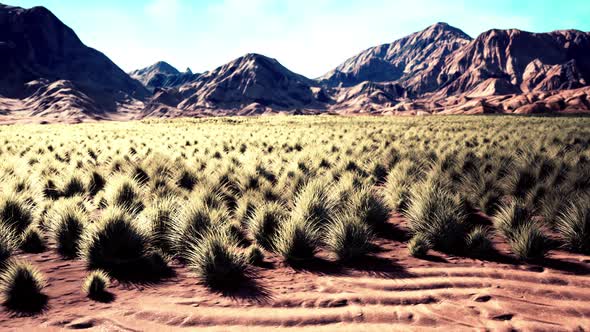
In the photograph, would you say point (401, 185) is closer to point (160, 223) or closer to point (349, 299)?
point (349, 299)

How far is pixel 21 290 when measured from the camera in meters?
3.78

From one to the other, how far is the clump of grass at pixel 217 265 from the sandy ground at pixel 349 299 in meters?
0.15

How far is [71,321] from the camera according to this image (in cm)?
348

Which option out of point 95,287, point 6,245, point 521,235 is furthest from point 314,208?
point 6,245

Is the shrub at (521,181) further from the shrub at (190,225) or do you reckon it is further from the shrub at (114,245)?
the shrub at (114,245)

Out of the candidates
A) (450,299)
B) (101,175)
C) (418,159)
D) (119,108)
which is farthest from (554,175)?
(119,108)

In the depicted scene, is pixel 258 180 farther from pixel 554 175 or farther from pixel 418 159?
pixel 554 175

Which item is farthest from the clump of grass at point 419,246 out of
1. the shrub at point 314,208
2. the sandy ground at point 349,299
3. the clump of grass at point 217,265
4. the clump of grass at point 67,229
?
the clump of grass at point 67,229

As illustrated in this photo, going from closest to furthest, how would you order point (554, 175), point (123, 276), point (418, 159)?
point (123, 276)
point (554, 175)
point (418, 159)

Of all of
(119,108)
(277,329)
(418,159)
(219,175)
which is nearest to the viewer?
(277,329)

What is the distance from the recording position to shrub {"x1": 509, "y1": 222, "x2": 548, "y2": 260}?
4832mm

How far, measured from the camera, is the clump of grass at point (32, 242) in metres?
5.14

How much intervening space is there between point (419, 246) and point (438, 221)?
26.8 inches

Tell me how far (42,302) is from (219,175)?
6.02 m
